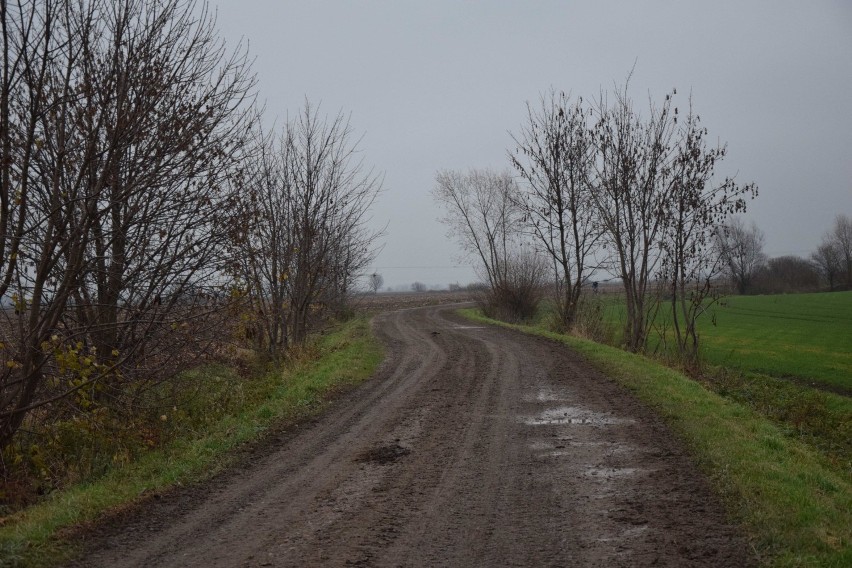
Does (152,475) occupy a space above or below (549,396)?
below

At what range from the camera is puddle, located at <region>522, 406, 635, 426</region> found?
9.47 metres

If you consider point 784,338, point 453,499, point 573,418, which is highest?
point 573,418

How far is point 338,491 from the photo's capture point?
6.63 m

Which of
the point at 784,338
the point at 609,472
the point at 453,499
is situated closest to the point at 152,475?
the point at 453,499

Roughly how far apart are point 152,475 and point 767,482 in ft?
21.1

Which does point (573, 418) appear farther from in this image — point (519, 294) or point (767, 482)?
point (519, 294)

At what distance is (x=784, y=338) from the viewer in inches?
1528

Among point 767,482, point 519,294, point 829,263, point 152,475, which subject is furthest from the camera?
point 829,263

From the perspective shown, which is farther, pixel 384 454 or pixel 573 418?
pixel 573 418

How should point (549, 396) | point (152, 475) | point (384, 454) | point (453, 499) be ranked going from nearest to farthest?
point (453, 499) < point (152, 475) < point (384, 454) < point (549, 396)

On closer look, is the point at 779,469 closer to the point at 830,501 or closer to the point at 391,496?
the point at 830,501

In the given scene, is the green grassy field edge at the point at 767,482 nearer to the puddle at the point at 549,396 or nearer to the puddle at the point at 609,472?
the puddle at the point at 609,472

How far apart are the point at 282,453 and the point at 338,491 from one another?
1975 mm

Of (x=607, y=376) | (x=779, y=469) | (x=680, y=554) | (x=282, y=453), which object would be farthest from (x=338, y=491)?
(x=607, y=376)
